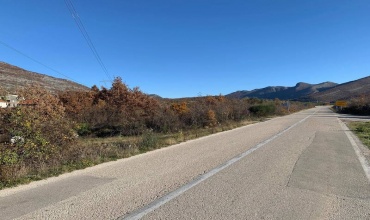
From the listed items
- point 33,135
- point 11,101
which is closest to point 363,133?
point 33,135

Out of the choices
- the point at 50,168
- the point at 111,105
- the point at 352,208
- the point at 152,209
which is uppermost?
the point at 111,105

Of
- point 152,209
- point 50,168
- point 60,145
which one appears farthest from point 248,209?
point 60,145

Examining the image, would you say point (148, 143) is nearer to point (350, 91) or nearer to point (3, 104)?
point (3, 104)

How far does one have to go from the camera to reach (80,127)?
54.3 feet

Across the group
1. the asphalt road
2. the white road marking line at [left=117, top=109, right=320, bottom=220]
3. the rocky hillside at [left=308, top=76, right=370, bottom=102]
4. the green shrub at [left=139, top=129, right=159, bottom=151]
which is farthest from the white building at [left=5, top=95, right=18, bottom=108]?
the rocky hillside at [left=308, top=76, right=370, bottom=102]

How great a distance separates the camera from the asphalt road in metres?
5.23

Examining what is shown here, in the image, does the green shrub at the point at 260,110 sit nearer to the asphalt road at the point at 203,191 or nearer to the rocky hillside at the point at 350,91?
the asphalt road at the point at 203,191

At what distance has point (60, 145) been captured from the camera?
1077 centimetres

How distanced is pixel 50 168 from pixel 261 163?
228 inches

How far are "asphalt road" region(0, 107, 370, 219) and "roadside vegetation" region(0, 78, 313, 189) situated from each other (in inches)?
38.6

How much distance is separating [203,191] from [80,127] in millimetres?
11514

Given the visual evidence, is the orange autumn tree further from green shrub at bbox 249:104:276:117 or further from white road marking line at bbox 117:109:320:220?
green shrub at bbox 249:104:276:117

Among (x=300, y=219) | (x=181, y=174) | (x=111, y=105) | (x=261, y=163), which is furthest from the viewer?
(x=111, y=105)

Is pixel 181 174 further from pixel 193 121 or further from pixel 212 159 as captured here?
pixel 193 121
